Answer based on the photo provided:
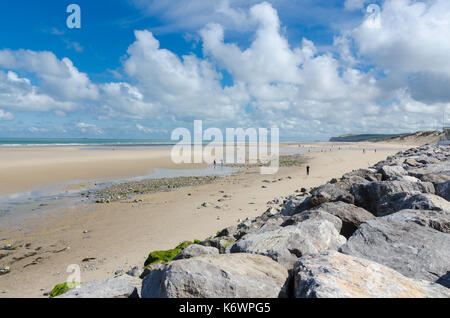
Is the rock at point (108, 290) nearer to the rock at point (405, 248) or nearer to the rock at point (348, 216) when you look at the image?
the rock at point (405, 248)

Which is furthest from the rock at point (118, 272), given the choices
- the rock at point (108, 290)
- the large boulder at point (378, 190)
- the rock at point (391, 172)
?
the rock at point (391, 172)

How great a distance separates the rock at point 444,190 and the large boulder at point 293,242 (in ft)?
12.8

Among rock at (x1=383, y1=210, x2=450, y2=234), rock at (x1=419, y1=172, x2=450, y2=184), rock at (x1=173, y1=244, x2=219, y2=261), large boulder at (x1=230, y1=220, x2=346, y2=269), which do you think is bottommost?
rock at (x1=173, y1=244, x2=219, y2=261)

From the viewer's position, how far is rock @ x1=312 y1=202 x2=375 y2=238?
5535mm

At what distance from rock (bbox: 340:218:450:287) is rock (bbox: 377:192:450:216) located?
4.15 ft

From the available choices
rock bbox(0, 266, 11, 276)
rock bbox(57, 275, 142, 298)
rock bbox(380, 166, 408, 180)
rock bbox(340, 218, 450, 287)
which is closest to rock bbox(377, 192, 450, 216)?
rock bbox(340, 218, 450, 287)

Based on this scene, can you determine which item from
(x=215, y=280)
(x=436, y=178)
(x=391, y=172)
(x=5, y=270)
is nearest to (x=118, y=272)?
(x=5, y=270)

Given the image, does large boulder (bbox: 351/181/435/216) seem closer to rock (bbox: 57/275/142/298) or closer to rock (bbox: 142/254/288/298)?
rock (bbox: 142/254/288/298)

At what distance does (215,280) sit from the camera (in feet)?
10.1

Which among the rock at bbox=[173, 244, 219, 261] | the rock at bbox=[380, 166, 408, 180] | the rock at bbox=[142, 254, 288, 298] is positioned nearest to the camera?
the rock at bbox=[142, 254, 288, 298]

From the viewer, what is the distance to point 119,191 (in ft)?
67.8

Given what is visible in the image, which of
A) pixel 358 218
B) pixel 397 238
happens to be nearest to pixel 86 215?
pixel 358 218

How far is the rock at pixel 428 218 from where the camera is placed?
4.57 m
